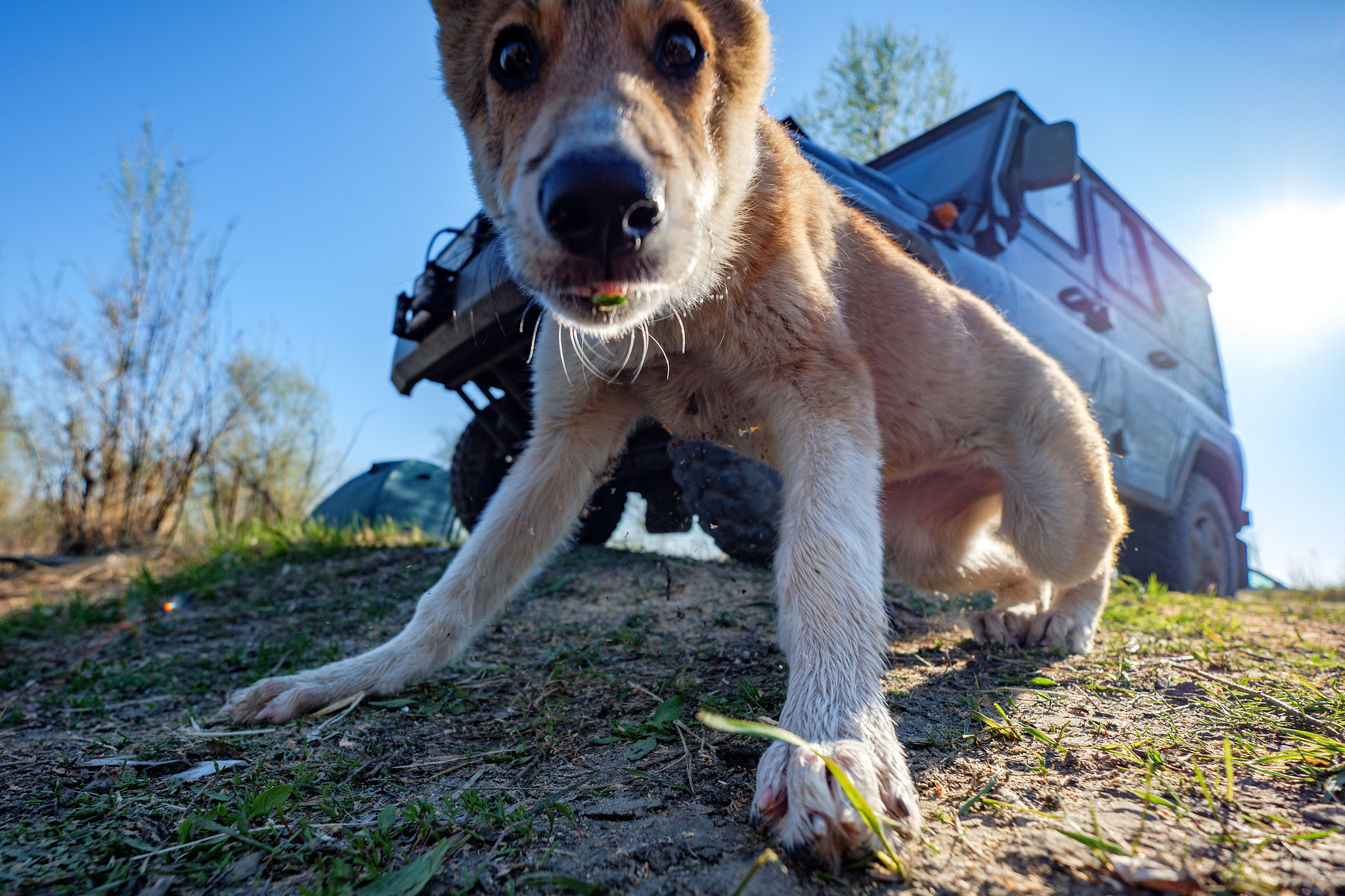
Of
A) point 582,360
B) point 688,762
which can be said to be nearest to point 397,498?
point 582,360

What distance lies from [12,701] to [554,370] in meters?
2.41

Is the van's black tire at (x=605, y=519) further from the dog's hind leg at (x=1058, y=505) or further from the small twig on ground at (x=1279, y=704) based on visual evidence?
the small twig on ground at (x=1279, y=704)

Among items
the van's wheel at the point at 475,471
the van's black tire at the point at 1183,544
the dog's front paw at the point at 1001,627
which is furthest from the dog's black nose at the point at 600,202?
the van's black tire at the point at 1183,544

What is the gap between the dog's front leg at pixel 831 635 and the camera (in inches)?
43.9

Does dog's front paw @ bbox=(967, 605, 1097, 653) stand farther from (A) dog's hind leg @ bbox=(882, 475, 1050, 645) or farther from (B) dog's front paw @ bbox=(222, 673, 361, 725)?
(B) dog's front paw @ bbox=(222, 673, 361, 725)

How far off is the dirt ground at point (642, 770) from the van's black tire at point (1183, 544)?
283 centimetres

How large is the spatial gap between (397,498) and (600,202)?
6195mm

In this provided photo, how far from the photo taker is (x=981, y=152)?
4.58 meters

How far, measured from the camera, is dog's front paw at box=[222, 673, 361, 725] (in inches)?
77.5

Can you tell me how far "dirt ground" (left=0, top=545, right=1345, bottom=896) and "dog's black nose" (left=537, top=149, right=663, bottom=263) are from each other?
3.62 feet

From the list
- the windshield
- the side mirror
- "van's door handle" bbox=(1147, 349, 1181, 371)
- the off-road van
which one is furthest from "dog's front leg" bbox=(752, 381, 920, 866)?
"van's door handle" bbox=(1147, 349, 1181, 371)

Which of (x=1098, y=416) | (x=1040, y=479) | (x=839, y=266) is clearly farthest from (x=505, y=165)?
(x=1098, y=416)

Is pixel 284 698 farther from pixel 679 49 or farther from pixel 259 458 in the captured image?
pixel 259 458

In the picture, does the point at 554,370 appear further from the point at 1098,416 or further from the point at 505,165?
the point at 1098,416
